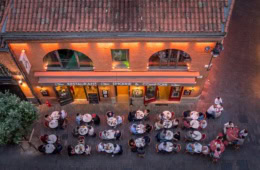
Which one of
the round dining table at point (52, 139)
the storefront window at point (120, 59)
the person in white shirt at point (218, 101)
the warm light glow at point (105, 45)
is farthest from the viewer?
the person in white shirt at point (218, 101)

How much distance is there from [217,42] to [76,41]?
34.1 feet

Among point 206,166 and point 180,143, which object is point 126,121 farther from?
point 206,166

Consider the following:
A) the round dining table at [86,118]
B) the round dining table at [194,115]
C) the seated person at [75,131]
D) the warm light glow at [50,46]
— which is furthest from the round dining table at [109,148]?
the warm light glow at [50,46]

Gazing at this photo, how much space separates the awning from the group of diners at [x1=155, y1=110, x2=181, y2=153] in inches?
130

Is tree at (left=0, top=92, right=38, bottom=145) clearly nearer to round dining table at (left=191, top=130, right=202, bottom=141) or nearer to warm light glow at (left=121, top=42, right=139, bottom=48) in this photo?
warm light glow at (left=121, top=42, right=139, bottom=48)

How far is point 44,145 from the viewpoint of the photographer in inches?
834

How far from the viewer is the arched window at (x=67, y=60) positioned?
20391 mm

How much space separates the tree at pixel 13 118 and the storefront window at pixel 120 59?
23.9 ft

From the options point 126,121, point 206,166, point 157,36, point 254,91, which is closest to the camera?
point 157,36

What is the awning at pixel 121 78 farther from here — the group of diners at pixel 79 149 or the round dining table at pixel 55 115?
the group of diners at pixel 79 149

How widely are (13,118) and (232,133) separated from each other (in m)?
17.1

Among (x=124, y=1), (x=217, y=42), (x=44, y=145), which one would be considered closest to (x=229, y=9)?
(x=217, y=42)

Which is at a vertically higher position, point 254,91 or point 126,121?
point 254,91

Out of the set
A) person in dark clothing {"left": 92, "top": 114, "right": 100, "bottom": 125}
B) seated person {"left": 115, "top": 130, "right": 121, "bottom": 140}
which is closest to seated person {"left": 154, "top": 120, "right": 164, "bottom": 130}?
seated person {"left": 115, "top": 130, "right": 121, "bottom": 140}
